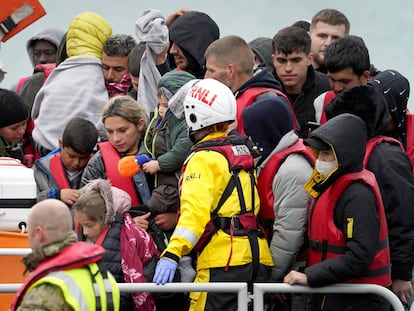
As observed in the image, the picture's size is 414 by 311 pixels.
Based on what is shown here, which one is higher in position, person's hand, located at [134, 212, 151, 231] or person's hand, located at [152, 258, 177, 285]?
person's hand, located at [134, 212, 151, 231]

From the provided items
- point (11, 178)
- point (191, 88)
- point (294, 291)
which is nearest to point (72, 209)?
point (11, 178)

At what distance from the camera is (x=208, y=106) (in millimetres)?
7414

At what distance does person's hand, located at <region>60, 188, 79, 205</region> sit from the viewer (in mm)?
8148

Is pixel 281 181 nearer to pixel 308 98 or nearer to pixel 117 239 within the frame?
pixel 117 239

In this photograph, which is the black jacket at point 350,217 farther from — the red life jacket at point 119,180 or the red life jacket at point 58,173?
the red life jacket at point 58,173

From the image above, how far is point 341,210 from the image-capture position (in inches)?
283

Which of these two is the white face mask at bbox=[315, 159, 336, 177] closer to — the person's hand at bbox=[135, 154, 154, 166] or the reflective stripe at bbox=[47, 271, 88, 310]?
the person's hand at bbox=[135, 154, 154, 166]

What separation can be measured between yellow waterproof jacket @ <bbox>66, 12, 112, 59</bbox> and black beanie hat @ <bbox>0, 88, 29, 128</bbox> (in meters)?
0.76

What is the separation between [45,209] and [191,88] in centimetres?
202

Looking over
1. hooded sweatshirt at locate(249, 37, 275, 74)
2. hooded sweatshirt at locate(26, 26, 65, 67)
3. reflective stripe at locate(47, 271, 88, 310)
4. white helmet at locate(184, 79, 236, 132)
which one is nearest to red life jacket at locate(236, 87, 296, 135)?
white helmet at locate(184, 79, 236, 132)

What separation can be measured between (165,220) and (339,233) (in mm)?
1313

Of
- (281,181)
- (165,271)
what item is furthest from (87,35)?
(165,271)

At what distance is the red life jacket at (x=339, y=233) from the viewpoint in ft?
23.6

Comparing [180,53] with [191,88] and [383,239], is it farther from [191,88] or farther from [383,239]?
[383,239]
